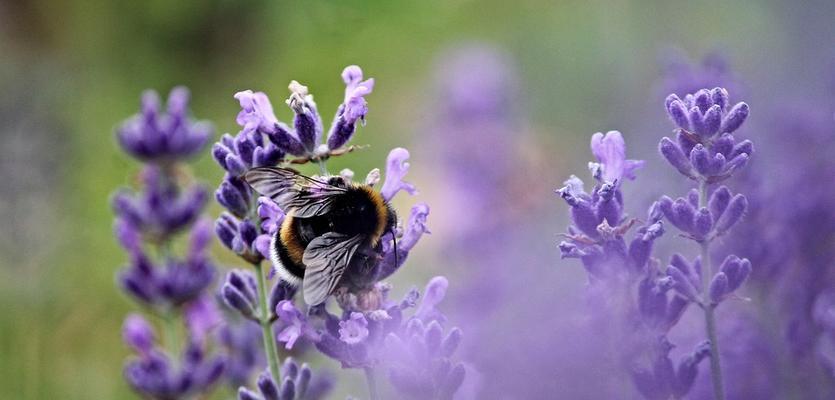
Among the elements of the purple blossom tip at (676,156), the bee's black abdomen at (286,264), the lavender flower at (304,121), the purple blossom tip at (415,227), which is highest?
the lavender flower at (304,121)

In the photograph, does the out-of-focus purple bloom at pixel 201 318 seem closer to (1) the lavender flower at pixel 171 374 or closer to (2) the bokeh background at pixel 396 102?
(1) the lavender flower at pixel 171 374

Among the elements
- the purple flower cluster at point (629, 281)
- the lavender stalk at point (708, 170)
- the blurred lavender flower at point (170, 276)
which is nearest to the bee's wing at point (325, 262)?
the purple flower cluster at point (629, 281)

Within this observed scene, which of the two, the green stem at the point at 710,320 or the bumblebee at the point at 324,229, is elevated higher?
the bumblebee at the point at 324,229

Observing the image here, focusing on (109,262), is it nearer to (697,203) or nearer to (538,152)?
(538,152)

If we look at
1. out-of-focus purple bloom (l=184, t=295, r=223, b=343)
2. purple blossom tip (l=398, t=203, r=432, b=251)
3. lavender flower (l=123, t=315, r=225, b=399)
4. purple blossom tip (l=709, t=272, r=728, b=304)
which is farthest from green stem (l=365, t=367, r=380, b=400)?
out-of-focus purple bloom (l=184, t=295, r=223, b=343)

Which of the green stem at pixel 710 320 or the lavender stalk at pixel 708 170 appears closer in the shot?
the green stem at pixel 710 320

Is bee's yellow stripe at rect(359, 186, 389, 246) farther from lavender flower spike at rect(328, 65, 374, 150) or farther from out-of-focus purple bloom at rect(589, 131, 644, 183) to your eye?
out-of-focus purple bloom at rect(589, 131, 644, 183)
